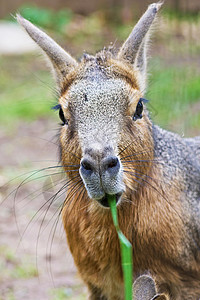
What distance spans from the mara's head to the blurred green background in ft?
1.50

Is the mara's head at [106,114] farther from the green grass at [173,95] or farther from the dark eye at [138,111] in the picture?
the green grass at [173,95]

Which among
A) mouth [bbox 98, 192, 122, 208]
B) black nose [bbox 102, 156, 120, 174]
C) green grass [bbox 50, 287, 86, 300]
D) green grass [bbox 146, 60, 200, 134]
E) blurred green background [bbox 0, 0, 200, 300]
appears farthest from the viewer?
green grass [bbox 146, 60, 200, 134]

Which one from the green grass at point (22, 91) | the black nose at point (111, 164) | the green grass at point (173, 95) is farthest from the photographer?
→ the green grass at point (22, 91)

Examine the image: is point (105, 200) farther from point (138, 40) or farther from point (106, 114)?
point (138, 40)

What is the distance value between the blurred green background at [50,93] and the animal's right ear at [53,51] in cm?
32

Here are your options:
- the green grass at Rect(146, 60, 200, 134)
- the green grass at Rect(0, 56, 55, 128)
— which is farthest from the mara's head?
the green grass at Rect(0, 56, 55, 128)

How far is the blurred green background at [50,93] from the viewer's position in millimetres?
6128

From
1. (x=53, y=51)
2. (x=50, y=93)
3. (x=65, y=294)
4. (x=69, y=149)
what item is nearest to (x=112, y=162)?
(x=69, y=149)

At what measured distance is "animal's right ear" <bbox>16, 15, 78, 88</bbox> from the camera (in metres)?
4.43

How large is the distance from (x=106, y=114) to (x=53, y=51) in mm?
896

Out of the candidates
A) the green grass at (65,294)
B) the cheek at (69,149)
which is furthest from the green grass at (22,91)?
the cheek at (69,149)

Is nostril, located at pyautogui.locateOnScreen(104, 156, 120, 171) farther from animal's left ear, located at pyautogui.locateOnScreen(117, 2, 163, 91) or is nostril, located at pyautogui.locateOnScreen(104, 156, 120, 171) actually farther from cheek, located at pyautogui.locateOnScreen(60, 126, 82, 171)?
animal's left ear, located at pyautogui.locateOnScreen(117, 2, 163, 91)

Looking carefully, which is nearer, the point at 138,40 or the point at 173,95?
the point at 138,40

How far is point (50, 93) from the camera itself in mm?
10969
